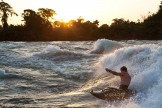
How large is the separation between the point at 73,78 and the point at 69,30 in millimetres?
60417

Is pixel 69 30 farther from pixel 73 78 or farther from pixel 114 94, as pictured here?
pixel 114 94

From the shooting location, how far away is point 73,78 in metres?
24.4

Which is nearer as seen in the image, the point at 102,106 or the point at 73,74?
the point at 102,106

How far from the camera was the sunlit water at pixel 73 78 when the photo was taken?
52.6 feet

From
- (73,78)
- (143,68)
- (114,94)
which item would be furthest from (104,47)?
(114,94)

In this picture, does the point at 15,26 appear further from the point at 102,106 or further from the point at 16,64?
the point at 102,106

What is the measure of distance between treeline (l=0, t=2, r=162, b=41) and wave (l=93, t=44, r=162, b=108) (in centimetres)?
5067

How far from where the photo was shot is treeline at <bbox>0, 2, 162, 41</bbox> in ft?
261

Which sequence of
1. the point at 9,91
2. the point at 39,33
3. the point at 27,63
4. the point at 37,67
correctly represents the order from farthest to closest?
the point at 39,33 → the point at 27,63 → the point at 37,67 → the point at 9,91

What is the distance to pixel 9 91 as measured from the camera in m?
19.3

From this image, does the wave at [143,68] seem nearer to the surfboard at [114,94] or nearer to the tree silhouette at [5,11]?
the surfboard at [114,94]

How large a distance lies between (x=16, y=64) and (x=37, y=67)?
7.58ft

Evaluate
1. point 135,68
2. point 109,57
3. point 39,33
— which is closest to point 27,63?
point 109,57

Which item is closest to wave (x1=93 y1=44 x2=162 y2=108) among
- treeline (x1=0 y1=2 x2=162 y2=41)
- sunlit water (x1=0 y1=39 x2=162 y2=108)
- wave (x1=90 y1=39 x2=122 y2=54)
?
sunlit water (x1=0 y1=39 x2=162 y2=108)
